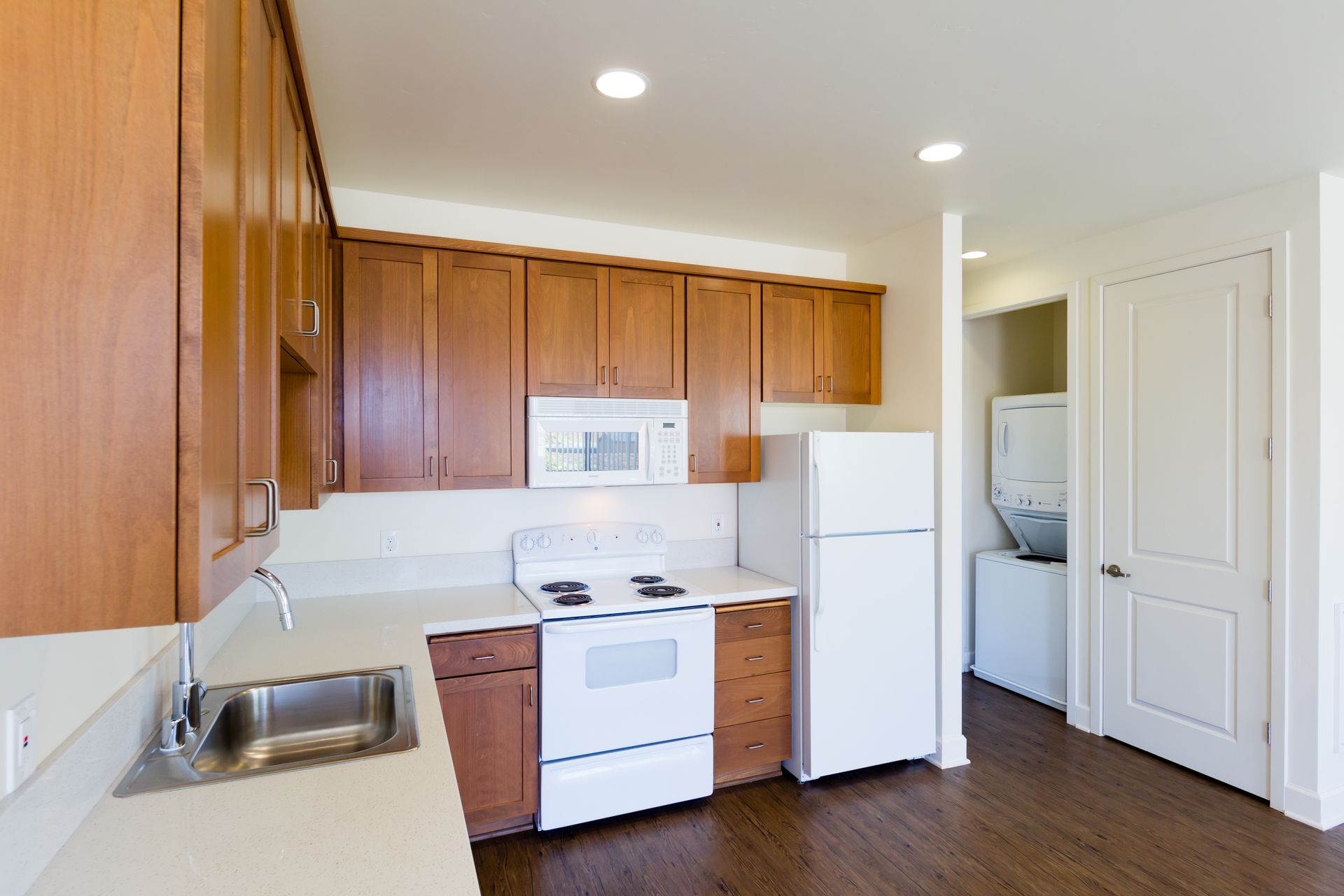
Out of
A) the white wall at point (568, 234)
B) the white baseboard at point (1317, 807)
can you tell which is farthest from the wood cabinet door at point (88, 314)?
the white baseboard at point (1317, 807)

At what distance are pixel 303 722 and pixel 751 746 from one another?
1.83 m

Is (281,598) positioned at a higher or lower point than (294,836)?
higher

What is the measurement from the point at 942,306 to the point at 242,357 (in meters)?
2.98

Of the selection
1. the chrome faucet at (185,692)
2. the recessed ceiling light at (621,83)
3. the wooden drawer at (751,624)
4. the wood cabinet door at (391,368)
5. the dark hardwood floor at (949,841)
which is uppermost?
the recessed ceiling light at (621,83)

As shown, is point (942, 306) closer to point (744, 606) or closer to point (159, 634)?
point (744, 606)

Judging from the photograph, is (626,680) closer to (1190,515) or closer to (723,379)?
(723,379)

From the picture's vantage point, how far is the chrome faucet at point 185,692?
4.78ft

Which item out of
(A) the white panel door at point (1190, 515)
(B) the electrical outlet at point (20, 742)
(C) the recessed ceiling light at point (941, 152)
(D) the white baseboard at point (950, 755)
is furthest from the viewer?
(D) the white baseboard at point (950, 755)

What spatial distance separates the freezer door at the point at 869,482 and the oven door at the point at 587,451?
2.37 feet

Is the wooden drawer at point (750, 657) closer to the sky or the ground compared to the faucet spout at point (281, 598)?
closer to the ground

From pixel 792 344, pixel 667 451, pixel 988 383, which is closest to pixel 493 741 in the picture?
pixel 667 451

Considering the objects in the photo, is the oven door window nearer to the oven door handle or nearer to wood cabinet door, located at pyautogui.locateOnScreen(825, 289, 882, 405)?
the oven door handle

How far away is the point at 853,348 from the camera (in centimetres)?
362

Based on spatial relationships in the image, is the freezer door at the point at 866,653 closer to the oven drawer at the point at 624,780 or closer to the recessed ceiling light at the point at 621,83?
the oven drawer at the point at 624,780
